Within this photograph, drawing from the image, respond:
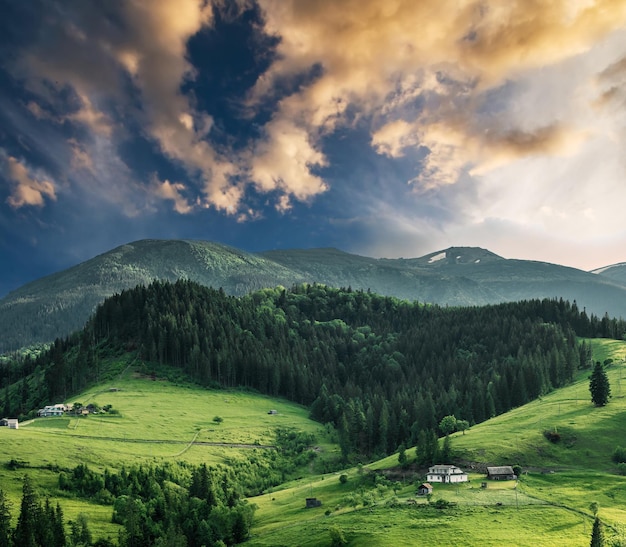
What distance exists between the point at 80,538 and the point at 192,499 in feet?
83.2

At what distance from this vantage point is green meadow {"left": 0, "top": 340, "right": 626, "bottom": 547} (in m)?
88.2

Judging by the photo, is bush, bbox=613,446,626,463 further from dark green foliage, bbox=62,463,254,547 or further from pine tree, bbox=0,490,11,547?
pine tree, bbox=0,490,11,547

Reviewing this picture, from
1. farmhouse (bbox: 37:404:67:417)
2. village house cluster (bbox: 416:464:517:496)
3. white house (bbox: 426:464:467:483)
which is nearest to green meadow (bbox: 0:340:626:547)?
white house (bbox: 426:464:467:483)

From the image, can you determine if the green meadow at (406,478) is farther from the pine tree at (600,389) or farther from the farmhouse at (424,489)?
the pine tree at (600,389)

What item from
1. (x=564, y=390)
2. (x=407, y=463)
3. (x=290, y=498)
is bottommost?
(x=290, y=498)

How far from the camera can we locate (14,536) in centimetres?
8950

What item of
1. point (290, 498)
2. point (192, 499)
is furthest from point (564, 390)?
point (192, 499)

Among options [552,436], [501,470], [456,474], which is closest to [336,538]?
[456,474]

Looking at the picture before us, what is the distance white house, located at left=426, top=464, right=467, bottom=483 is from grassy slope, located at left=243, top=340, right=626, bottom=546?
9.36 feet

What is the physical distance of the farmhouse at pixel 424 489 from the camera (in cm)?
10232

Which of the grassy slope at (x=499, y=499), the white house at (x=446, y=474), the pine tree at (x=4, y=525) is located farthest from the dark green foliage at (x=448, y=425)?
the pine tree at (x=4, y=525)

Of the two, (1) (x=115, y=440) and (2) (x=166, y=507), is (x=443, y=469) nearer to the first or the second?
(2) (x=166, y=507)

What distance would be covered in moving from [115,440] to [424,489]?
290 ft

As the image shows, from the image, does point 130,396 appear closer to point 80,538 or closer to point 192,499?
point 192,499
